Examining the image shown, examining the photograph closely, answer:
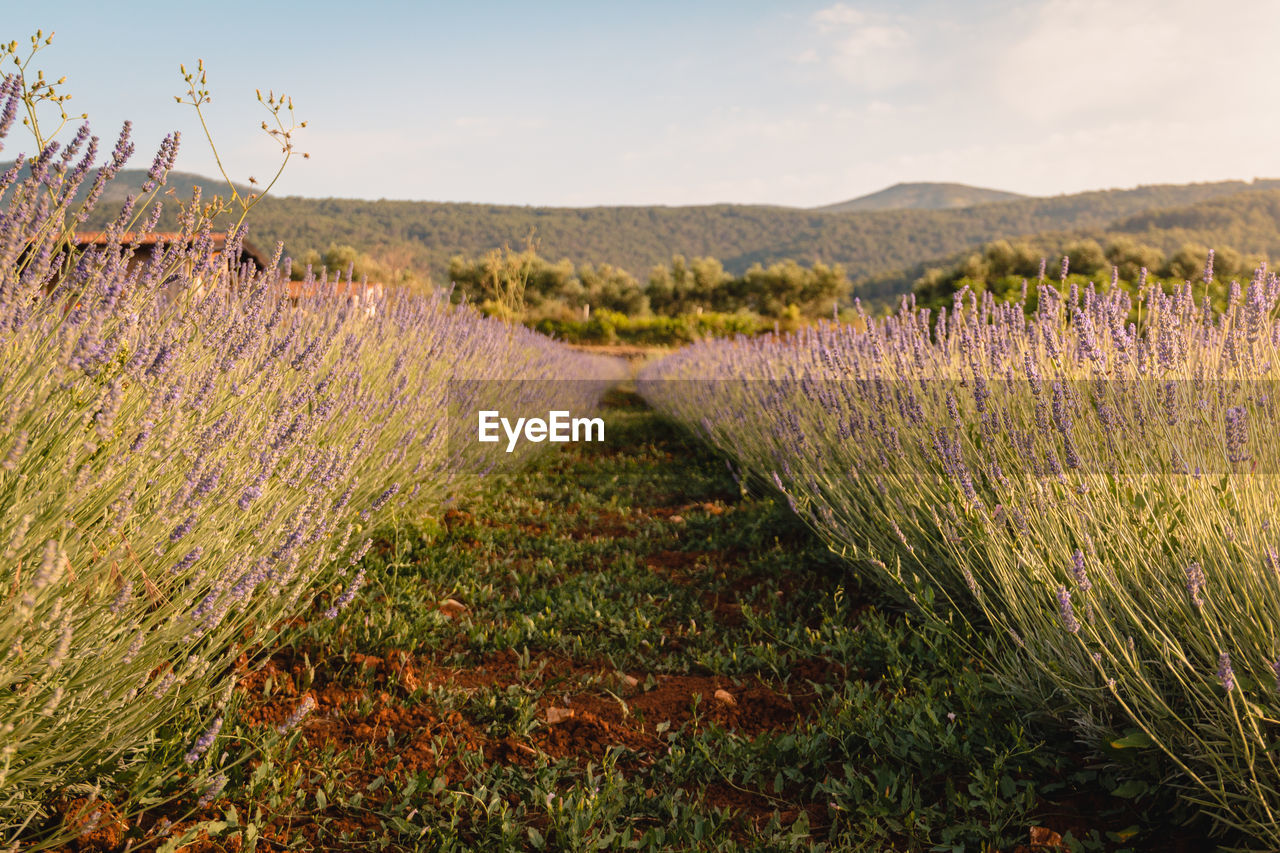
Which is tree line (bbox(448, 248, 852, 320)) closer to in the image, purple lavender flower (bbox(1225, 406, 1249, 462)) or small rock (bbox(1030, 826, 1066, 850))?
purple lavender flower (bbox(1225, 406, 1249, 462))

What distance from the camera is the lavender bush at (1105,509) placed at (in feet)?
5.09

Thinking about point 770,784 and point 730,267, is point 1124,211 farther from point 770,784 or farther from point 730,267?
point 770,784

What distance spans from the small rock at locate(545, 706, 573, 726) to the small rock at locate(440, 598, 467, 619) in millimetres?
932

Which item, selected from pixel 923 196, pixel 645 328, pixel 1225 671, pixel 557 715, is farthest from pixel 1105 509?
pixel 923 196

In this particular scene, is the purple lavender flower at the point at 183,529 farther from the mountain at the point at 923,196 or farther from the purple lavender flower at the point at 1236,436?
the mountain at the point at 923,196

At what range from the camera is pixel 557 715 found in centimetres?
232

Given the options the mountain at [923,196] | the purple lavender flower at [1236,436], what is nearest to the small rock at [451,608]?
the purple lavender flower at [1236,436]

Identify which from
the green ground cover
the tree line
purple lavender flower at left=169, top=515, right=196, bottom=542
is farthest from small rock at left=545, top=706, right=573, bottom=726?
the tree line

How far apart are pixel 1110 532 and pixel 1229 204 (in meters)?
91.4

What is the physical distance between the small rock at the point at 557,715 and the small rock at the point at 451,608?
0.93 metres

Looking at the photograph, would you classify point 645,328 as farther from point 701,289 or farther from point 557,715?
point 557,715

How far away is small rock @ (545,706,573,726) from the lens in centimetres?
229

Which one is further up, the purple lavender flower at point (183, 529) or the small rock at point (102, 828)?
the purple lavender flower at point (183, 529)

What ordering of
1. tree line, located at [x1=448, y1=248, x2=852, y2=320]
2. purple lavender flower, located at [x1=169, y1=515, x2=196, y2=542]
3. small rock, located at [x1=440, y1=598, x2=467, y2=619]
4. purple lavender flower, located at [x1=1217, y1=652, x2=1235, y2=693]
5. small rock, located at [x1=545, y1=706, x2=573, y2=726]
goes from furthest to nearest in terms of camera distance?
tree line, located at [x1=448, y1=248, x2=852, y2=320], small rock, located at [x1=440, y1=598, x2=467, y2=619], small rock, located at [x1=545, y1=706, x2=573, y2=726], purple lavender flower, located at [x1=169, y1=515, x2=196, y2=542], purple lavender flower, located at [x1=1217, y1=652, x2=1235, y2=693]
